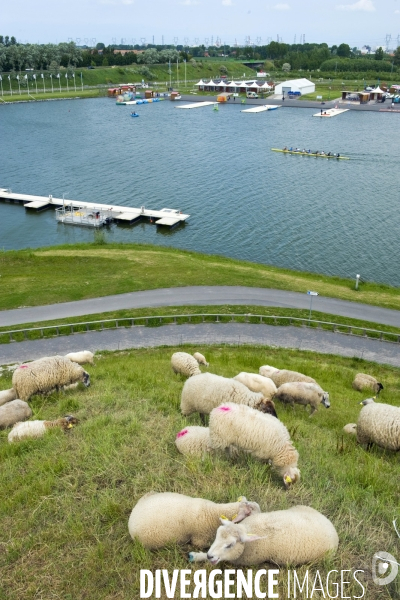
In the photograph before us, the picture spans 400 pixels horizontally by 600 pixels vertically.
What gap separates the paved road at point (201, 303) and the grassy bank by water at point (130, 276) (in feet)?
2.61

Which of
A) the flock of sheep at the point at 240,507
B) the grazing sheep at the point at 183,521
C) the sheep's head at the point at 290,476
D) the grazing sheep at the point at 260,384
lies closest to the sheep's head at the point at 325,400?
the flock of sheep at the point at 240,507

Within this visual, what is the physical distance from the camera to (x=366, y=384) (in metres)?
20.5

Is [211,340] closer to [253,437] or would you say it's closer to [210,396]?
[210,396]

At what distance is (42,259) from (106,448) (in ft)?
97.8

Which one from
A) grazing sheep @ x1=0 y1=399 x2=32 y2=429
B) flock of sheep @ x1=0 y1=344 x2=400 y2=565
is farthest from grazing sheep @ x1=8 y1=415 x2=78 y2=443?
grazing sheep @ x1=0 y1=399 x2=32 y2=429

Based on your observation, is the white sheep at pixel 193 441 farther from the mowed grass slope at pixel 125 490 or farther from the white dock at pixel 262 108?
the white dock at pixel 262 108

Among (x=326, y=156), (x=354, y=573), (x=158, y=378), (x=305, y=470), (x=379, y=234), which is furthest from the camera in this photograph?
(x=326, y=156)

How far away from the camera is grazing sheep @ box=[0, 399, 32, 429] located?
552 inches

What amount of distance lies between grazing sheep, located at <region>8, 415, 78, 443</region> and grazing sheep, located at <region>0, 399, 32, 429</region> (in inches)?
46.5

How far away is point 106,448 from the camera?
35.1ft

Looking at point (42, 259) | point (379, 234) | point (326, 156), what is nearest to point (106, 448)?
point (42, 259)

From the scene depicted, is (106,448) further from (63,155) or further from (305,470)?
(63,155)

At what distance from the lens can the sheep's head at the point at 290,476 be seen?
9.32 metres

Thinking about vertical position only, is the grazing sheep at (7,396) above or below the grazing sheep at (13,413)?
below
